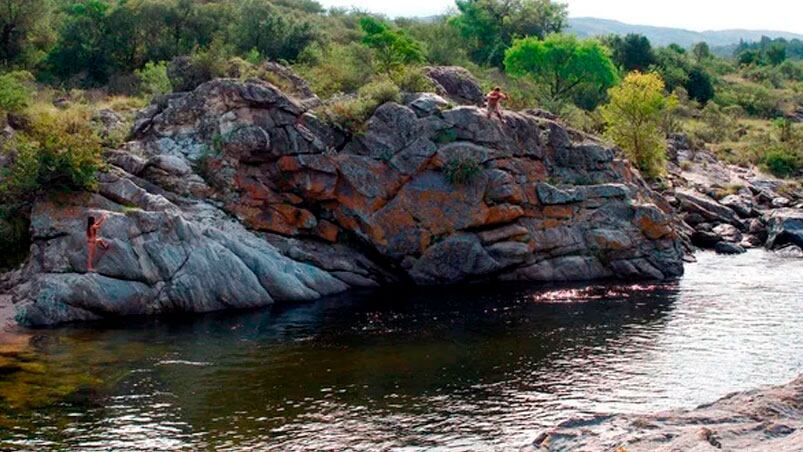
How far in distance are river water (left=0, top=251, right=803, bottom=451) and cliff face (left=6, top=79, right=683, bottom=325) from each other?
103 inches

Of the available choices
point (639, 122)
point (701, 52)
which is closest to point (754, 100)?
point (701, 52)

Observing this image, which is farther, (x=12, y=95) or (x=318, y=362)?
(x=12, y=95)

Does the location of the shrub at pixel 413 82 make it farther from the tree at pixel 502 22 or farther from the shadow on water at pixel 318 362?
the tree at pixel 502 22

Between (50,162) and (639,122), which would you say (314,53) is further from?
(50,162)

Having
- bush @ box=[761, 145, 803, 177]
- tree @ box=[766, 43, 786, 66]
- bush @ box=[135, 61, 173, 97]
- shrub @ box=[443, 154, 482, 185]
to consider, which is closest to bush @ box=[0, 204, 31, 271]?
bush @ box=[135, 61, 173, 97]

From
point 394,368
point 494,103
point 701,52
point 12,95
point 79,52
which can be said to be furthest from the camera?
point 701,52

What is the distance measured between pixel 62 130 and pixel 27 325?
8.25m

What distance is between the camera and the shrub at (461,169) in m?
38.3

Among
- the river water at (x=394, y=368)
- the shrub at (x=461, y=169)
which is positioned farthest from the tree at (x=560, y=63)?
the river water at (x=394, y=368)

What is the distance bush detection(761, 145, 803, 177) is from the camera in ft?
223

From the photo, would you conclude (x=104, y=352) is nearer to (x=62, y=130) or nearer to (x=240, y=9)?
(x=62, y=130)

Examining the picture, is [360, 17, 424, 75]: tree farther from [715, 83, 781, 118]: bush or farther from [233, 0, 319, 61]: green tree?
[715, 83, 781, 118]: bush

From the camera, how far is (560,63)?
6731cm

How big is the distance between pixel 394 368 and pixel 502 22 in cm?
6616
